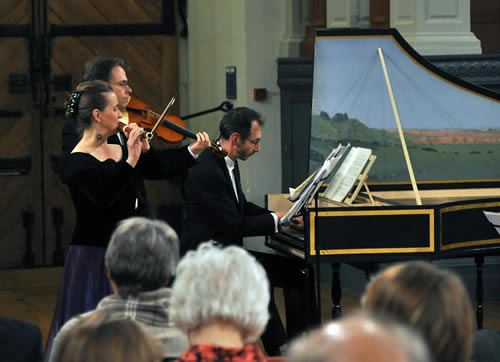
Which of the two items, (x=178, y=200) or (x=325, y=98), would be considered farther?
(x=178, y=200)

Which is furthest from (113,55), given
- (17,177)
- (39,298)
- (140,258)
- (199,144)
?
(140,258)

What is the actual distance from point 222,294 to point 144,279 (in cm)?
49

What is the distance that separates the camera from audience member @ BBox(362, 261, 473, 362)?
5.38 ft

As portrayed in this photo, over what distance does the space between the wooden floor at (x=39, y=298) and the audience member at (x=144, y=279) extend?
3.03 metres

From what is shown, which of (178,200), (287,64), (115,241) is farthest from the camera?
(178,200)

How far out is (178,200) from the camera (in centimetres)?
726

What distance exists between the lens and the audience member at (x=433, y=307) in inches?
64.6

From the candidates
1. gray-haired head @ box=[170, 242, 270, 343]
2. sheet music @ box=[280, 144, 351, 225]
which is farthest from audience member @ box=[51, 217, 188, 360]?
sheet music @ box=[280, 144, 351, 225]

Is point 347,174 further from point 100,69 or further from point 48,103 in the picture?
point 48,103

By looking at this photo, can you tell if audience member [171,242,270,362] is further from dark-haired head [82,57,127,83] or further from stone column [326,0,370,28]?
stone column [326,0,370,28]

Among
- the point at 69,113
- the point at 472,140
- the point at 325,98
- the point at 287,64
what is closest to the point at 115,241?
the point at 69,113

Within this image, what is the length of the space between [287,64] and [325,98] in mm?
1866

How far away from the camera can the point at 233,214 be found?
4.29 meters

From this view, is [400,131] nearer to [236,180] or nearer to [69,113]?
[236,180]
